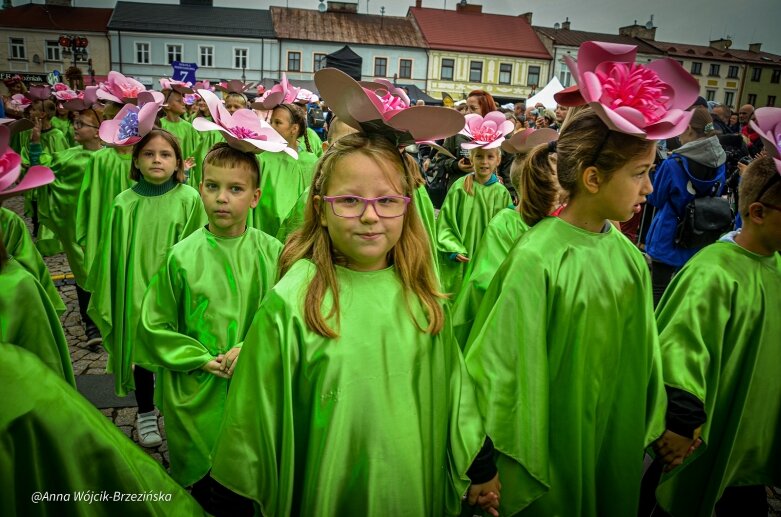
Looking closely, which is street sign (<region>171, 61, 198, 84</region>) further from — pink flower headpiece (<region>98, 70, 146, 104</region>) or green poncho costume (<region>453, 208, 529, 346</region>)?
green poncho costume (<region>453, 208, 529, 346</region>)

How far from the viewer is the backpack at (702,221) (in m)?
6.25

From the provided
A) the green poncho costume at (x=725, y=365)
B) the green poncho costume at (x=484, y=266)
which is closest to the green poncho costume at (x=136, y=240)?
the green poncho costume at (x=484, y=266)

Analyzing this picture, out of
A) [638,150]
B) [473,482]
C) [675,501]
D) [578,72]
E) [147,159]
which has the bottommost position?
[675,501]

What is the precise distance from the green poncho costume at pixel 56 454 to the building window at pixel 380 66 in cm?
5765

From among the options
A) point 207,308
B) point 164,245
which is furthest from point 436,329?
point 164,245

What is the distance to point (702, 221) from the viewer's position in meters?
6.27

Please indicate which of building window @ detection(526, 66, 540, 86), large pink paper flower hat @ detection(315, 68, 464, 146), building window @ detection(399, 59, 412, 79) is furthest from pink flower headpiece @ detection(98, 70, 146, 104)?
building window @ detection(526, 66, 540, 86)

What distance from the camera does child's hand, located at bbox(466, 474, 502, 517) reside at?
2.26 meters

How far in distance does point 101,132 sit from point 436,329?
4.21 metres

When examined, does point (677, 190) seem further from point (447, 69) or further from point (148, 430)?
point (447, 69)

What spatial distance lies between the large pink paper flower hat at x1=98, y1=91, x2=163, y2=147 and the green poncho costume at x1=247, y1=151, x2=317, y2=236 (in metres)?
1.53

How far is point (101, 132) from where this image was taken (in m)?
5.04

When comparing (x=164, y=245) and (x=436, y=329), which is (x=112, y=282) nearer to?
(x=164, y=245)

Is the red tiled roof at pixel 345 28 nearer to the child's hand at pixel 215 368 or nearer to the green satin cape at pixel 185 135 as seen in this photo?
the green satin cape at pixel 185 135
